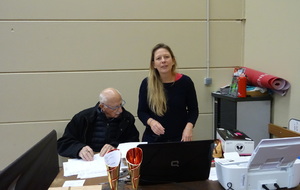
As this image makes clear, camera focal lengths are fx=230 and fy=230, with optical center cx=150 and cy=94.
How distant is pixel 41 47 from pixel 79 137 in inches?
48.8

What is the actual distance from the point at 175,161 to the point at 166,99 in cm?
86

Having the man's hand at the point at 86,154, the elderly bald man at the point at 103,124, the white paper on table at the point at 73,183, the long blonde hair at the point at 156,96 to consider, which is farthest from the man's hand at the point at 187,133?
the white paper on table at the point at 73,183

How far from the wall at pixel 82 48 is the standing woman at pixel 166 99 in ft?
2.50

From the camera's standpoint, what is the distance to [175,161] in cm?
109

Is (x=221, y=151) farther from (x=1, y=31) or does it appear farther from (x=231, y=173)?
(x=1, y=31)

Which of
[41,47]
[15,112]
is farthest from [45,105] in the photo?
[41,47]

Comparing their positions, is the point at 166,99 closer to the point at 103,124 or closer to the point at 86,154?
the point at 103,124

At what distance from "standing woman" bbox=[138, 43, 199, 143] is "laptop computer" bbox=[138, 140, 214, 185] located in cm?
73

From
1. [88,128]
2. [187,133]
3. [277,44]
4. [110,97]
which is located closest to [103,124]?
[88,128]

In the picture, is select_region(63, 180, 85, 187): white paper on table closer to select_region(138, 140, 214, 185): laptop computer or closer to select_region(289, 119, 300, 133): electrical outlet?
select_region(138, 140, 214, 185): laptop computer

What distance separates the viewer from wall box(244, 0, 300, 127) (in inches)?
80.5

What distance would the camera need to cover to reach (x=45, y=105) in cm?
257

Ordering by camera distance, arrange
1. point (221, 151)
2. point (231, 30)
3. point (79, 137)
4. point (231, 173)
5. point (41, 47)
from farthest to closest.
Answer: point (231, 30) < point (41, 47) < point (79, 137) < point (221, 151) < point (231, 173)

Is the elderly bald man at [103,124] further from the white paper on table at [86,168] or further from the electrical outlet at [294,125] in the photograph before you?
the electrical outlet at [294,125]
